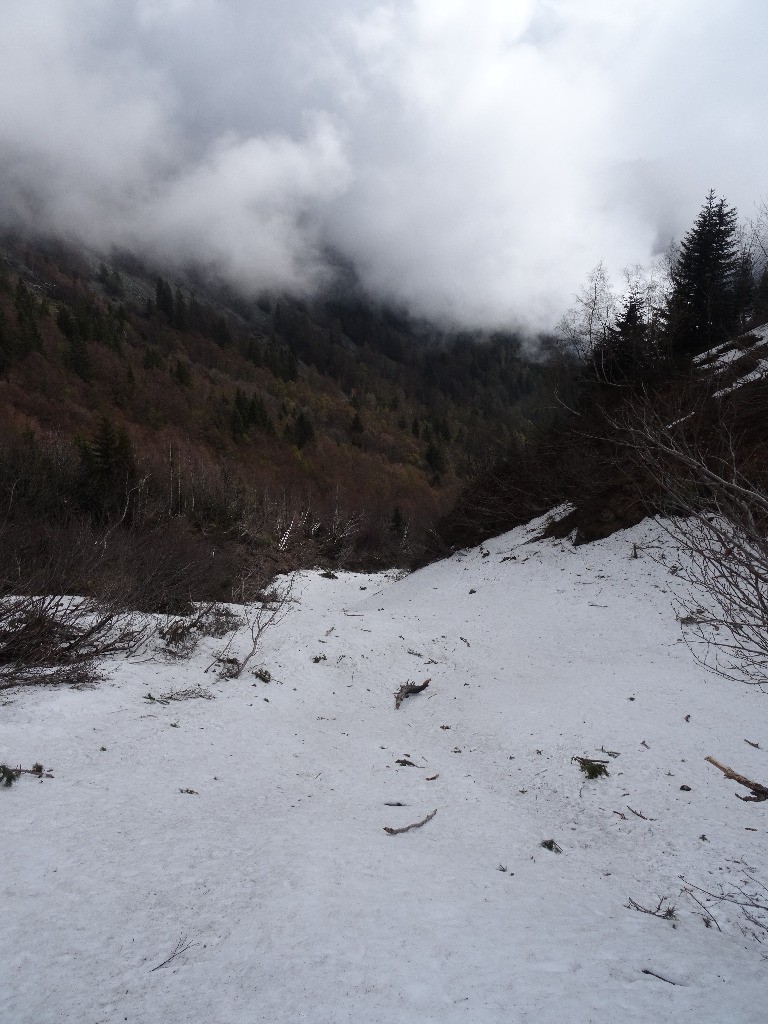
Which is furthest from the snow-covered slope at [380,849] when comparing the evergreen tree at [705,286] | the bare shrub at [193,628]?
the evergreen tree at [705,286]

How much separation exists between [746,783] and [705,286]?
2596 cm

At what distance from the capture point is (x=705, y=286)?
77.9 feet

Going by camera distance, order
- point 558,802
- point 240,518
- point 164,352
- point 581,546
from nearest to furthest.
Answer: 1. point 558,802
2. point 581,546
3. point 240,518
4. point 164,352

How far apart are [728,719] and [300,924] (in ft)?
19.8

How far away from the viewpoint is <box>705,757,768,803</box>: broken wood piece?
4.80 meters

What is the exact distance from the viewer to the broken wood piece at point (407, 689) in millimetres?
9359

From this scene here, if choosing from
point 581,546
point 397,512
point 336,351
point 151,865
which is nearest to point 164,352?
point 397,512

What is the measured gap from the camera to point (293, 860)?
3.94 metres

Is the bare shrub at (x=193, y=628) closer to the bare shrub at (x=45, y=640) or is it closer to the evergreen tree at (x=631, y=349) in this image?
the bare shrub at (x=45, y=640)

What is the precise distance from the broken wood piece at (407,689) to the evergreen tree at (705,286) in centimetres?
1991

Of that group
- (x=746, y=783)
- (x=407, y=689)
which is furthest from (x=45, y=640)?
(x=746, y=783)

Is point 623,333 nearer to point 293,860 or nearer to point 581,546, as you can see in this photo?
point 581,546

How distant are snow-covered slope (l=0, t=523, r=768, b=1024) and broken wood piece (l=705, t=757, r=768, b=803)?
12 cm

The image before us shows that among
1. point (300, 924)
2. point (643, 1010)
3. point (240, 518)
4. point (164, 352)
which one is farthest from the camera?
point (164, 352)
